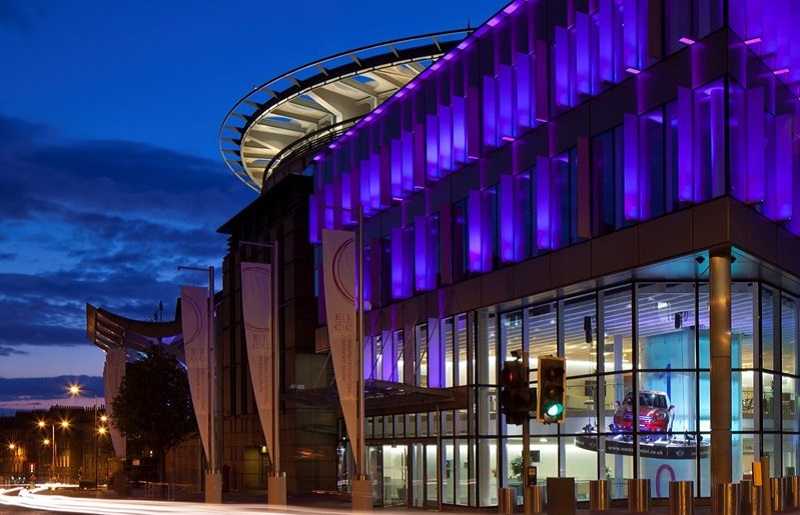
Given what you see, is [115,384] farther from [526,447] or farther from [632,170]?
[526,447]

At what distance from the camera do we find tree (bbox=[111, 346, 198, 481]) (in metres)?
68.2

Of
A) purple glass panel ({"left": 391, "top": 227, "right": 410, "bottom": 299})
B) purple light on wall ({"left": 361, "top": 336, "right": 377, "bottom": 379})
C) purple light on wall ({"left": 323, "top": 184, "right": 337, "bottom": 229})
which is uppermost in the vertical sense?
purple light on wall ({"left": 323, "top": 184, "right": 337, "bottom": 229})

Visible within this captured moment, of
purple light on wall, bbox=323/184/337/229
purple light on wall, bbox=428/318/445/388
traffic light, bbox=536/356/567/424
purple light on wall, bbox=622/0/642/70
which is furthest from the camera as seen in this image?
purple light on wall, bbox=323/184/337/229

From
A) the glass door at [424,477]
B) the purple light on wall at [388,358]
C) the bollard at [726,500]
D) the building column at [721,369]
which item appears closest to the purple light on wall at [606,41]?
the building column at [721,369]

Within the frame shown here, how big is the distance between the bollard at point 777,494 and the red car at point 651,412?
4244 mm

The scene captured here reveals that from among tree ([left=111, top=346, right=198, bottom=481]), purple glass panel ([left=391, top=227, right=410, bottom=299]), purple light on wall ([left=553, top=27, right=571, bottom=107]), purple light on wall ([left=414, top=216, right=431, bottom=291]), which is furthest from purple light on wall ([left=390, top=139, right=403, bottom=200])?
tree ([left=111, top=346, right=198, bottom=481])

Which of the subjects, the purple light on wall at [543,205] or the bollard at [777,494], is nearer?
the bollard at [777,494]

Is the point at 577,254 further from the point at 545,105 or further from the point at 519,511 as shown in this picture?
the point at 519,511

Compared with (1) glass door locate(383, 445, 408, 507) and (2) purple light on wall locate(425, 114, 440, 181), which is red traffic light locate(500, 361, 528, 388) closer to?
(2) purple light on wall locate(425, 114, 440, 181)

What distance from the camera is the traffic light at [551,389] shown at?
58.9ft

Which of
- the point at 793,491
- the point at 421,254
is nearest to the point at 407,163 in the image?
the point at 421,254

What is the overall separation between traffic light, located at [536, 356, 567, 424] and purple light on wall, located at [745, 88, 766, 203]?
13.9 m

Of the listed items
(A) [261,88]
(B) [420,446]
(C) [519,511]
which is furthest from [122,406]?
(C) [519,511]

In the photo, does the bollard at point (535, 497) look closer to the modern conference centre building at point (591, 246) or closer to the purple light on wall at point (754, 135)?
the modern conference centre building at point (591, 246)
